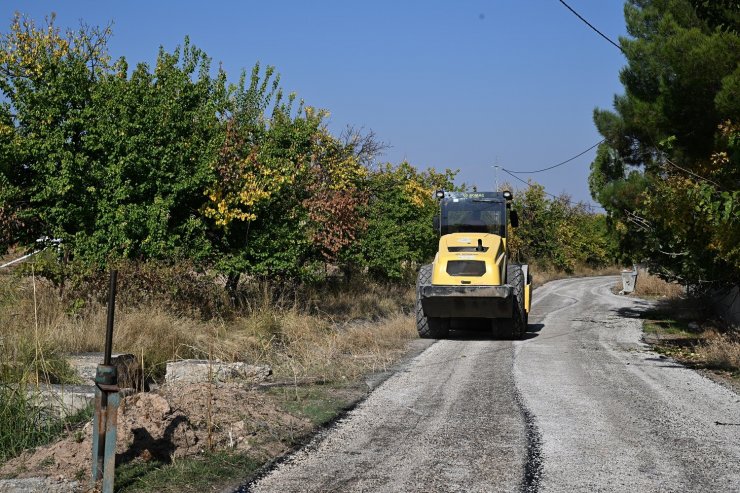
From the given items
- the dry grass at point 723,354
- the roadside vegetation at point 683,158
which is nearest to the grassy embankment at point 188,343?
the dry grass at point 723,354

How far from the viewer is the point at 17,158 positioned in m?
13.3

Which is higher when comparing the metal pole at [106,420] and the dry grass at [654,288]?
the dry grass at [654,288]

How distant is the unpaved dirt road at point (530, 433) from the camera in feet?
19.2

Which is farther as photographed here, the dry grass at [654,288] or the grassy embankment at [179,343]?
the dry grass at [654,288]

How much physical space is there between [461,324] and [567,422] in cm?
992

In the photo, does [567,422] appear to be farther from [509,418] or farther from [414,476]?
[414,476]

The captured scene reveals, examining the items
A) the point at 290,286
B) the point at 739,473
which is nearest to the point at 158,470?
the point at 739,473

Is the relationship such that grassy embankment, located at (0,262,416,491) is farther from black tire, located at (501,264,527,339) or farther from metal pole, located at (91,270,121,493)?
black tire, located at (501,264,527,339)

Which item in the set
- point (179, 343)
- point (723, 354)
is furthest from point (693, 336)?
point (179, 343)

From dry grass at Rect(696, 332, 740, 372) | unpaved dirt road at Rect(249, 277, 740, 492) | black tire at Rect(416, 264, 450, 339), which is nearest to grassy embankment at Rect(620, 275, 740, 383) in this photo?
dry grass at Rect(696, 332, 740, 372)

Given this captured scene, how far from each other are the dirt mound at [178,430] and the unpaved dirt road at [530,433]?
520 millimetres

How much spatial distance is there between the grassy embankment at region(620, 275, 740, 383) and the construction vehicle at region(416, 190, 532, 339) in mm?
3100

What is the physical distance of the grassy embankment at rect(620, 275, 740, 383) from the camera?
1262cm

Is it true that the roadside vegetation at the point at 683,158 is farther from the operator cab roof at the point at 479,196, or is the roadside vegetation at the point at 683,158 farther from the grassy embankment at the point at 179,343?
the grassy embankment at the point at 179,343
